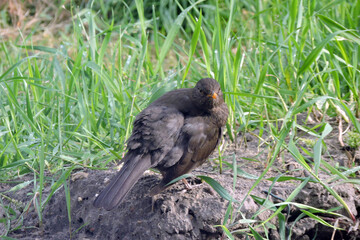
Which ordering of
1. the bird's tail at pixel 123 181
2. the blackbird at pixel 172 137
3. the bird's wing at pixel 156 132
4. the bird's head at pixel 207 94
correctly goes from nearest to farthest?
the bird's tail at pixel 123 181 < the blackbird at pixel 172 137 < the bird's wing at pixel 156 132 < the bird's head at pixel 207 94

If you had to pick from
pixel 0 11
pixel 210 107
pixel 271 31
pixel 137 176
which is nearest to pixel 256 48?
pixel 271 31

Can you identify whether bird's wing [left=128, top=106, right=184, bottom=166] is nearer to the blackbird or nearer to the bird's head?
the blackbird

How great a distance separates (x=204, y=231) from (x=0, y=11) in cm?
602

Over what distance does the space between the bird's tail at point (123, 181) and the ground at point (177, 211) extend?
0.22 meters

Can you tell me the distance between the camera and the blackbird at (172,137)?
292 centimetres

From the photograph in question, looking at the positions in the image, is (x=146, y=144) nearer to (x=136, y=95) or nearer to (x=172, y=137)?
(x=172, y=137)

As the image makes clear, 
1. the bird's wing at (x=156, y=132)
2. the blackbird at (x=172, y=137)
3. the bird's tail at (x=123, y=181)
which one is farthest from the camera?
the bird's wing at (x=156, y=132)

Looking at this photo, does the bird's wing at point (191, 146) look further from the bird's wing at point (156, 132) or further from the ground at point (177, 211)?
the ground at point (177, 211)

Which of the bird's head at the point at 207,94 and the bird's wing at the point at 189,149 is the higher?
the bird's head at the point at 207,94

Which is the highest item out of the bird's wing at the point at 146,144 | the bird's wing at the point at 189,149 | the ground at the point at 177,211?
the bird's wing at the point at 146,144

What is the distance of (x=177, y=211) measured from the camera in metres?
2.93

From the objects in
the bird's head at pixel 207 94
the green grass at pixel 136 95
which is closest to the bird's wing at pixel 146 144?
the bird's head at pixel 207 94

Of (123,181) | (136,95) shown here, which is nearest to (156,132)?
(123,181)

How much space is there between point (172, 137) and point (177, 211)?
0.46m
